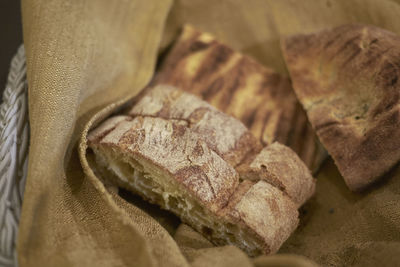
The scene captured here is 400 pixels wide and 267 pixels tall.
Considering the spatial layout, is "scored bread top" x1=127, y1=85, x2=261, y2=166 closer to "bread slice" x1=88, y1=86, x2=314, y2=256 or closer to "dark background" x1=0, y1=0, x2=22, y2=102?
"bread slice" x1=88, y1=86, x2=314, y2=256

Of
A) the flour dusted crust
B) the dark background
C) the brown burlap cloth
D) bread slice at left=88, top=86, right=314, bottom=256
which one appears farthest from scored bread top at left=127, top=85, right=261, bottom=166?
the dark background

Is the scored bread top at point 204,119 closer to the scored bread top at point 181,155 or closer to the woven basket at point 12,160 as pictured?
the scored bread top at point 181,155

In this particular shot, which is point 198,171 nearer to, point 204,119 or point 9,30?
point 204,119

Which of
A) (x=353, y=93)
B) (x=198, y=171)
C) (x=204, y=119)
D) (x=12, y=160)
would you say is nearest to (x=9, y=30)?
(x=12, y=160)

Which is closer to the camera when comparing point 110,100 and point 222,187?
point 222,187

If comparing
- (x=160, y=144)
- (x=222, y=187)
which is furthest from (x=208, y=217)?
(x=160, y=144)

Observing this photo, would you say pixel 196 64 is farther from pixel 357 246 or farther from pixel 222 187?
pixel 357 246
